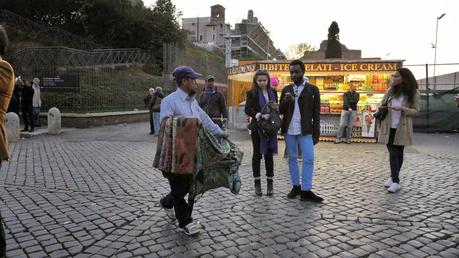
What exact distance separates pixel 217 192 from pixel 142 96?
17.1 meters

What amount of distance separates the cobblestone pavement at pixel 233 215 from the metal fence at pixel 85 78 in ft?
29.5

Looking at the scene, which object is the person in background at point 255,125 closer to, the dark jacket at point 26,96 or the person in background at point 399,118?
the person in background at point 399,118

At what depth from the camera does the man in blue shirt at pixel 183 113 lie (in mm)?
4090

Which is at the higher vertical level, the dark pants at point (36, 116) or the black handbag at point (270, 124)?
the black handbag at point (270, 124)

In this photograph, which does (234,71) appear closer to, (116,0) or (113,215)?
(113,215)

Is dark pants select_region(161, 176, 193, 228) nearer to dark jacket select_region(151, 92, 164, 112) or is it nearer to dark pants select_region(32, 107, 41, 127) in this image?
dark jacket select_region(151, 92, 164, 112)

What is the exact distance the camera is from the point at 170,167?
394cm

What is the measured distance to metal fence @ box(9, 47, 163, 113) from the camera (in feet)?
56.0

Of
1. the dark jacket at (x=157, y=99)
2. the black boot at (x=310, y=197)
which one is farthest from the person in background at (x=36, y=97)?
the black boot at (x=310, y=197)

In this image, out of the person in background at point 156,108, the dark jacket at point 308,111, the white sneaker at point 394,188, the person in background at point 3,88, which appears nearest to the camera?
the person in background at point 3,88

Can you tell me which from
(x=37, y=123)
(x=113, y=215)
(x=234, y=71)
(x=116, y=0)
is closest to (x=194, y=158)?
(x=113, y=215)

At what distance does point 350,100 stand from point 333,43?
2799cm

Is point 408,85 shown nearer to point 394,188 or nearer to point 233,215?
point 394,188

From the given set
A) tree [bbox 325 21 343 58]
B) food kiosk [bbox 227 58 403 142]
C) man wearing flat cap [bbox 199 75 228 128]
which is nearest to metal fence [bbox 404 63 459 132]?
food kiosk [bbox 227 58 403 142]
